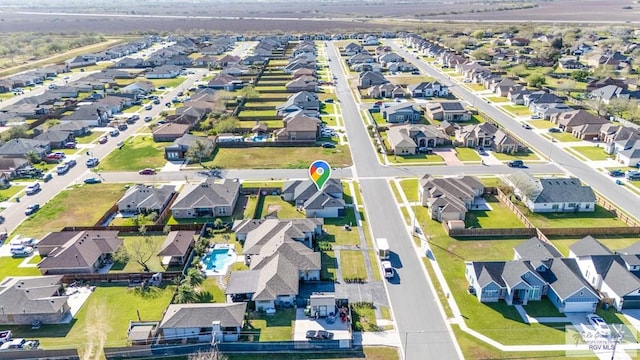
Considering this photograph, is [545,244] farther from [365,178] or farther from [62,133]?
[62,133]

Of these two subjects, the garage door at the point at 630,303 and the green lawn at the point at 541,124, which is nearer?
the garage door at the point at 630,303

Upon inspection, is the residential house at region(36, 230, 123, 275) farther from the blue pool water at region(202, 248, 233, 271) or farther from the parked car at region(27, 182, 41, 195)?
the parked car at region(27, 182, 41, 195)

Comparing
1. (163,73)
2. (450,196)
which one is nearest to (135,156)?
(450,196)

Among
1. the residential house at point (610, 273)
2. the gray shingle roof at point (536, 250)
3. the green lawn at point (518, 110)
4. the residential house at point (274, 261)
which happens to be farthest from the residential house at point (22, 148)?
the green lawn at point (518, 110)

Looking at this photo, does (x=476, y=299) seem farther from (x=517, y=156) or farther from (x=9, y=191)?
(x=9, y=191)

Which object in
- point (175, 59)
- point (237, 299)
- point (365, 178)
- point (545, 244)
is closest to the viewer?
point (237, 299)

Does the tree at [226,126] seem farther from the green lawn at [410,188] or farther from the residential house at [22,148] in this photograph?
the green lawn at [410,188]

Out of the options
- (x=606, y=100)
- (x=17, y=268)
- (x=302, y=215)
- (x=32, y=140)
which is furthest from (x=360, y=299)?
(x=606, y=100)
